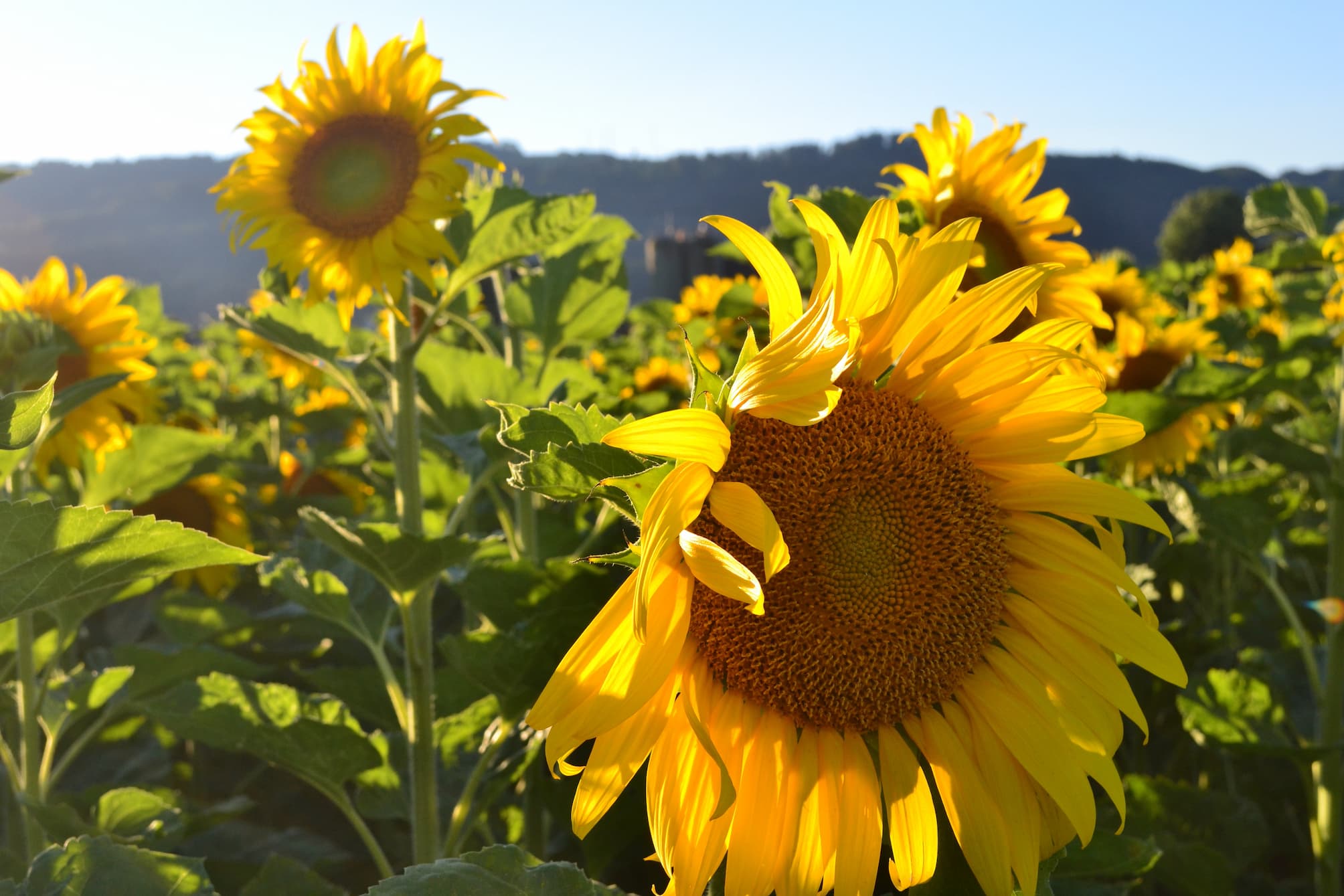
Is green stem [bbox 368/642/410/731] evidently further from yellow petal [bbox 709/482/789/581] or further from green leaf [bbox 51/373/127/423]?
yellow petal [bbox 709/482/789/581]

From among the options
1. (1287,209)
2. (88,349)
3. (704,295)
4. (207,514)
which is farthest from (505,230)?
(704,295)

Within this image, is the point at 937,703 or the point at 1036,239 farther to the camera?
the point at 1036,239

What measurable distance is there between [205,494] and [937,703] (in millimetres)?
3402

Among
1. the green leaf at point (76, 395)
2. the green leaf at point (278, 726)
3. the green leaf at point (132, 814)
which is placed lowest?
the green leaf at point (132, 814)

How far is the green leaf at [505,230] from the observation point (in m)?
2.04

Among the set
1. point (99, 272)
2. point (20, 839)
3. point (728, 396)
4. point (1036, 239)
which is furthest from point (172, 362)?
point (99, 272)

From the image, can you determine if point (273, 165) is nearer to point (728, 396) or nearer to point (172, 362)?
point (728, 396)

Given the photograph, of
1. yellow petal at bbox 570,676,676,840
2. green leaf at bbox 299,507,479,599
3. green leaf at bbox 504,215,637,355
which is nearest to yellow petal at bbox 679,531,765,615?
yellow petal at bbox 570,676,676,840

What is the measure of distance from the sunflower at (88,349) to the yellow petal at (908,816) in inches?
90.1

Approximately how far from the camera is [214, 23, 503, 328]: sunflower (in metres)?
2.00

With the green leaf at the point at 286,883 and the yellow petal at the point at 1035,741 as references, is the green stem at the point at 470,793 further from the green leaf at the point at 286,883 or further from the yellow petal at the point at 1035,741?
the yellow petal at the point at 1035,741

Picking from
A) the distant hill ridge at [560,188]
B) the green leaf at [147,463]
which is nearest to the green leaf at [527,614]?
the green leaf at [147,463]

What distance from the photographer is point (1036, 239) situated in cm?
192

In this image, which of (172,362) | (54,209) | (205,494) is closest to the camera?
(205,494)
